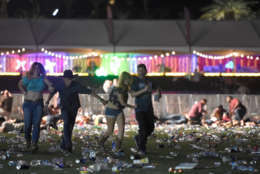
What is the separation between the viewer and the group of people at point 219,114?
2253 cm

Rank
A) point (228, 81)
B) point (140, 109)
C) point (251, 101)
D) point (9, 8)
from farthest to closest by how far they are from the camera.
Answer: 1. point (9, 8)
2. point (228, 81)
3. point (251, 101)
4. point (140, 109)

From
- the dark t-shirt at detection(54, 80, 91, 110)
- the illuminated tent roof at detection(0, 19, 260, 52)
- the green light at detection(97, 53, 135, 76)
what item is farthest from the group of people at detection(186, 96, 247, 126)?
the dark t-shirt at detection(54, 80, 91, 110)

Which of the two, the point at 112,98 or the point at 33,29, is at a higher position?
the point at 33,29

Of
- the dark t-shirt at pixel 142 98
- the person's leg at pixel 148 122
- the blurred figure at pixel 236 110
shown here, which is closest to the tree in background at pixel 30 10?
the blurred figure at pixel 236 110

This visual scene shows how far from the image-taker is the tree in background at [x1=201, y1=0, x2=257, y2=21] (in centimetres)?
5003

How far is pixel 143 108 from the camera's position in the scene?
10938mm

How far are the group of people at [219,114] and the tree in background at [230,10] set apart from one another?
27676mm

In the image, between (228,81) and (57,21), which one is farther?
(228,81)

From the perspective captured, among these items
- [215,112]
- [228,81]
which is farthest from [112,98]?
[228,81]

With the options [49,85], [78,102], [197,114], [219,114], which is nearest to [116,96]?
[78,102]

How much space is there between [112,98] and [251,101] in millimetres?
14301

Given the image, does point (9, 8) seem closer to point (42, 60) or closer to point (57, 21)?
point (42, 60)

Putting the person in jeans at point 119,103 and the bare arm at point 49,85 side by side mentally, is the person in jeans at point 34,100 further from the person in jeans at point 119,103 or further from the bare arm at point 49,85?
the person in jeans at point 119,103

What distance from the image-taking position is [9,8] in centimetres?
5766
